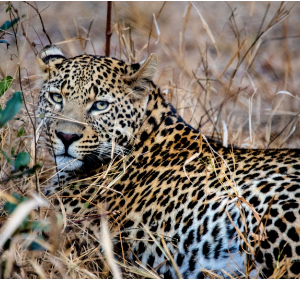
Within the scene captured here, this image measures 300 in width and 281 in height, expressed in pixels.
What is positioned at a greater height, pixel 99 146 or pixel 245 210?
pixel 99 146

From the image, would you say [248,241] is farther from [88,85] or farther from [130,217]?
[88,85]

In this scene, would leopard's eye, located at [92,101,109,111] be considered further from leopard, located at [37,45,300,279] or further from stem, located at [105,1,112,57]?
stem, located at [105,1,112,57]

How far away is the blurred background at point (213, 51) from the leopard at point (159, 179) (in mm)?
1717

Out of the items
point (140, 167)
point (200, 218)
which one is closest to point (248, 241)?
point (200, 218)

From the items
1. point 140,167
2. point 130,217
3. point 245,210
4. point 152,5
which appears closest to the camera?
point 245,210

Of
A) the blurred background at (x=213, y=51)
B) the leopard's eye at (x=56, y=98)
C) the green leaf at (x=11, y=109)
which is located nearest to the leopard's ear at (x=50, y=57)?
the leopard's eye at (x=56, y=98)

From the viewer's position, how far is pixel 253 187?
155 inches

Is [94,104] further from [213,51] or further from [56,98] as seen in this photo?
[213,51]

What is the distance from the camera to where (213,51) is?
29.5 feet

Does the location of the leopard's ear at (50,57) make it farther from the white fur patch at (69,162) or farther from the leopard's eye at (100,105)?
the white fur patch at (69,162)

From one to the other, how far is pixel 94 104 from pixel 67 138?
1.46 ft

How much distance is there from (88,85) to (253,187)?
1.69m

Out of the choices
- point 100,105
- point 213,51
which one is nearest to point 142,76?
point 100,105

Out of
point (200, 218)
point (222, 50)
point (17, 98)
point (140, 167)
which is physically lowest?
point (200, 218)
